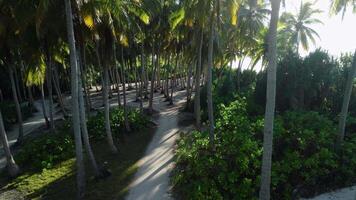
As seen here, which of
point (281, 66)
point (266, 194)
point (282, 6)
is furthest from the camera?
point (281, 66)

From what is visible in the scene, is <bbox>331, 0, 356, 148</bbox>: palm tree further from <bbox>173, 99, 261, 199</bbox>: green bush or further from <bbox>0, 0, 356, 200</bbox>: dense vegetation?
<bbox>173, 99, 261, 199</bbox>: green bush

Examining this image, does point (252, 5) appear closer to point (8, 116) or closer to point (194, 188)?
point (194, 188)

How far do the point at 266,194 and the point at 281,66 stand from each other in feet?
47.2

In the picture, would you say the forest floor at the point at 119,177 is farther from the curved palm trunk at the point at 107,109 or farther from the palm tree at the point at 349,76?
the palm tree at the point at 349,76

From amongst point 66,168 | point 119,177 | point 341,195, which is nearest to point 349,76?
point 341,195

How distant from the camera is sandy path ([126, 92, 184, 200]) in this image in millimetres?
14055

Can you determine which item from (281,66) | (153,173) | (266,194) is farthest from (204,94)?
(266,194)

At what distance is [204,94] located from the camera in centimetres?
3031

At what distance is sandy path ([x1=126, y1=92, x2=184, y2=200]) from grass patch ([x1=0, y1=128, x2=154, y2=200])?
17.3 inches

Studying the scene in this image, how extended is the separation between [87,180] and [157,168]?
3481mm

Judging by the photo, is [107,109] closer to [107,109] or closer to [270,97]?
[107,109]

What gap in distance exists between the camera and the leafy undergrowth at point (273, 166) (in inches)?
504

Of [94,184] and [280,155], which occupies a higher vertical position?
[280,155]

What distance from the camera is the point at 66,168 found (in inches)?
700
